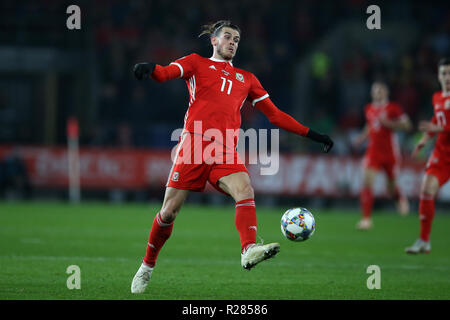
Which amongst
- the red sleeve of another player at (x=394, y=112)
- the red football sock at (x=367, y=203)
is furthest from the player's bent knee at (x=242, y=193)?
the red sleeve of another player at (x=394, y=112)

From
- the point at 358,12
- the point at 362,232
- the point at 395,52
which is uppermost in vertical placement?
the point at 358,12

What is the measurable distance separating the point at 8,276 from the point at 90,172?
40.4 feet

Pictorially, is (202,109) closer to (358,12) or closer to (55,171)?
(55,171)

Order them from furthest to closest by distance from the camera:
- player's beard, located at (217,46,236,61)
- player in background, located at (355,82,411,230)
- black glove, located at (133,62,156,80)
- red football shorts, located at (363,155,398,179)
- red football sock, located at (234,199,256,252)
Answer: red football shorts, located at (363,155,398,179) → player in background, located at (355,82,411,230) → player's beard, located at (217,46,236,61) → red football sock, located at (234,199,256,252) → black glove, located at (133,62,156,80)

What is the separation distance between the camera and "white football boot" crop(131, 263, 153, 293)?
6.12 m

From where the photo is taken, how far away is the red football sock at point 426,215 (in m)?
9.48

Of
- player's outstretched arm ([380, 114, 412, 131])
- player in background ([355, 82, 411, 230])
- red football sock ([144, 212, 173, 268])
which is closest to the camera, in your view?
red football sock ([144, 212, 173, 268])

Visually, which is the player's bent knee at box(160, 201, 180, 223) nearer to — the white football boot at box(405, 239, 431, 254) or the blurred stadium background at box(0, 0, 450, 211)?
the white football boot at box(405, 239, 431, 254)

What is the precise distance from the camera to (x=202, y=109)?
621cm

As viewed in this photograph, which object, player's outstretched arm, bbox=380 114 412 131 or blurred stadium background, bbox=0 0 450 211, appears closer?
player's outstretched arm, bbox=380 114 412 131

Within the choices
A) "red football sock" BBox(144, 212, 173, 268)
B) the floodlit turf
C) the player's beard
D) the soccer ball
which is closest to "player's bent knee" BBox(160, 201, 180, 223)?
"red football sock" BBox(144, 212, 173, 268)

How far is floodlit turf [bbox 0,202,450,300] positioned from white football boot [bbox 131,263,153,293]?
0.22 ft
